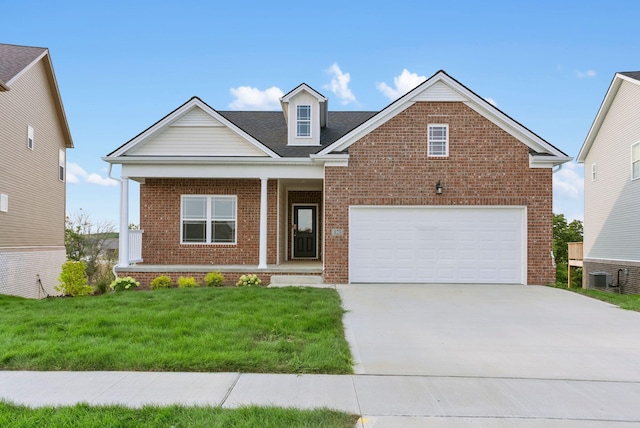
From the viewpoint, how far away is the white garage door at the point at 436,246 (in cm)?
1348

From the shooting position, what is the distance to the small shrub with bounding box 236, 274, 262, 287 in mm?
13055

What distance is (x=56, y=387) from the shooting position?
4723 millimetres

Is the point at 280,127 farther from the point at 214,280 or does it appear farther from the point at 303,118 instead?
the point at 214,280

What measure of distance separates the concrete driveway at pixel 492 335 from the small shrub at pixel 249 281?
296cm

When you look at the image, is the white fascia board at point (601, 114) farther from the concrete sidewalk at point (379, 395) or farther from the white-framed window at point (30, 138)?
the white-framed window at point (30, 138)

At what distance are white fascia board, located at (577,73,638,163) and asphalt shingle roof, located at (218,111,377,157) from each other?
989 cm

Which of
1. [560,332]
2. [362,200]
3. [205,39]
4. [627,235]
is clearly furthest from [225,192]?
[627,235]

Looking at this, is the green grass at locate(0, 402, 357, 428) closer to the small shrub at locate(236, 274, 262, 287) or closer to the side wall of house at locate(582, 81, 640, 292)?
the small shrub at locate(236, 274, 262, 287)

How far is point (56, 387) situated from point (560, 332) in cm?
722

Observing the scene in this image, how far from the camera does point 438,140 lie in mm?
13523

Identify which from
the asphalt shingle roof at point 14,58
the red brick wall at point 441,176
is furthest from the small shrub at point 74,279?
the asphalt shingle roof at point 14,58

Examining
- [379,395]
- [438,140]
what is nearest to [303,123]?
[438,140]

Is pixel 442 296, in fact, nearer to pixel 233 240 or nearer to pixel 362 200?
pixel 362 200

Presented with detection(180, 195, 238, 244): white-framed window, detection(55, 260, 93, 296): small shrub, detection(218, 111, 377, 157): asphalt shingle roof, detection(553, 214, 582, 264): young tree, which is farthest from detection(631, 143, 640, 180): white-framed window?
detection(553, 214, 582, 264): young tree
